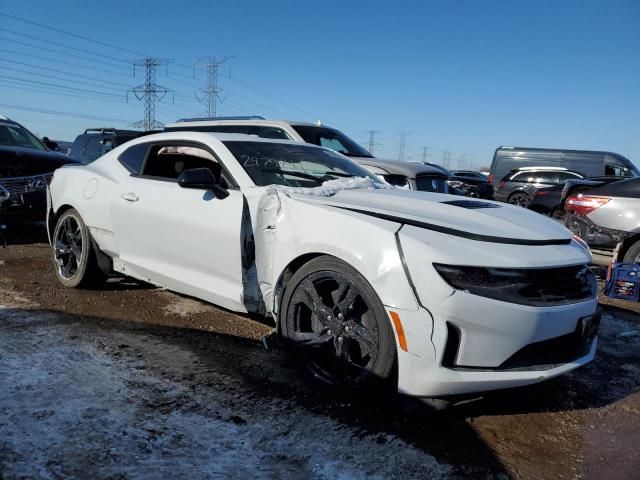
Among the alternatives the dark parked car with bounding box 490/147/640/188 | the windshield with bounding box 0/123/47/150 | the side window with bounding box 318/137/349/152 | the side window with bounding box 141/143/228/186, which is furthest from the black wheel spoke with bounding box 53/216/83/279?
the dark parked car with bounding box 490/147/640/188

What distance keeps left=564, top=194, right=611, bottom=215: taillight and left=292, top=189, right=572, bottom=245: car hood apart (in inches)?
130

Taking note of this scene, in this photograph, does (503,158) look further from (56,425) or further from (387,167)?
(56,425)

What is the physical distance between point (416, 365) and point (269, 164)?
1.88 metres

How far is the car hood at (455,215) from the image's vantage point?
8.98ft

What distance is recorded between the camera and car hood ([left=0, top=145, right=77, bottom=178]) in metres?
6.86

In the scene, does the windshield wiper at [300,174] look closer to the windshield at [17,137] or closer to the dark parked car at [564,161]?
the windshield at [17,137]

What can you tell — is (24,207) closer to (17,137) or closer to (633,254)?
(17,137)

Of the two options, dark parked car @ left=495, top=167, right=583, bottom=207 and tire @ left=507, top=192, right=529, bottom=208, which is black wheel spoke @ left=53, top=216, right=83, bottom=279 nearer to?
dark parked car @ left=495, top=167, right=583, bottom=207

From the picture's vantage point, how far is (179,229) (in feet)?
12.4

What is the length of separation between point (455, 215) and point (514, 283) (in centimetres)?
57

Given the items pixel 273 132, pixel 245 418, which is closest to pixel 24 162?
pixel 273 132

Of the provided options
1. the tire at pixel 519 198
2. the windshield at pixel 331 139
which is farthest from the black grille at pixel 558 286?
the tire at pixel 519 198

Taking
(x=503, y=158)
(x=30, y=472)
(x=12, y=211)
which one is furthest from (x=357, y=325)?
(x=503, y=158)

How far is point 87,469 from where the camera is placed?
7.02 feet
